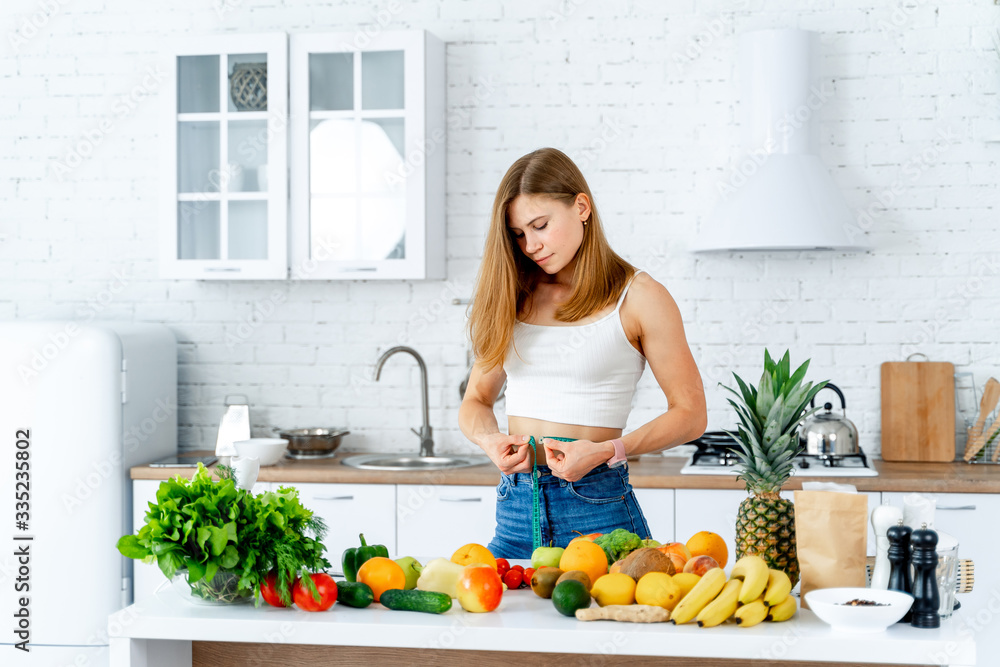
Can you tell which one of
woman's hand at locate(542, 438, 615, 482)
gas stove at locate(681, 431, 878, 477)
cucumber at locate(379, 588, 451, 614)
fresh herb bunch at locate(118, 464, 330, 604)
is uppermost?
woman's hand at locate(542, 438, 615, 482)

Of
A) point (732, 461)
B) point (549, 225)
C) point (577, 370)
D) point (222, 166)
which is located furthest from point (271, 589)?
point (222, 166)

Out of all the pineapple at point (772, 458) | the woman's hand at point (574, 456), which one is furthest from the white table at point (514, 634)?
the woman's hand at point (574, 456)

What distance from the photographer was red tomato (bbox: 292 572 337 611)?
1.55 meters

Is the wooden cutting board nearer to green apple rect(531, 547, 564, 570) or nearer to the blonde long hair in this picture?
the blonde long hair

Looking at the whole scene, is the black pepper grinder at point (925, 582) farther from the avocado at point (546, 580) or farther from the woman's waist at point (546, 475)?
the woman's waist at point (546, 475)

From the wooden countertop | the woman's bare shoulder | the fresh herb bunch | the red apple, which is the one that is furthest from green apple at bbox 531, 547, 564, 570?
the wooden countertop

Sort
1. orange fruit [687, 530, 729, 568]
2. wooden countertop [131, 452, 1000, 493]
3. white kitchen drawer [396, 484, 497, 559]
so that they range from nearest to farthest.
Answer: orange fruit [687, 530, 729, 568], wooden countertop [131, 452, 1000, 493], white kitchen drawer [396, 484, 497, 559]

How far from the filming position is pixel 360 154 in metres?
3.56

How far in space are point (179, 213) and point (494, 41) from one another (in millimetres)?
1402

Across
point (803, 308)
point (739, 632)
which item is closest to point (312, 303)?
point (803, 308)

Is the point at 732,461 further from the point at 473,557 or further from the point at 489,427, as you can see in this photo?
the point at 473,557

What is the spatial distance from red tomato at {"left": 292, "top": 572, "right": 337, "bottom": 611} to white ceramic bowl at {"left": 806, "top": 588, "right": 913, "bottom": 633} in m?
0.75

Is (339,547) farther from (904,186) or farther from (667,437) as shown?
(904,186)

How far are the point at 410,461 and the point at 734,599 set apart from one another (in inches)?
93.9
